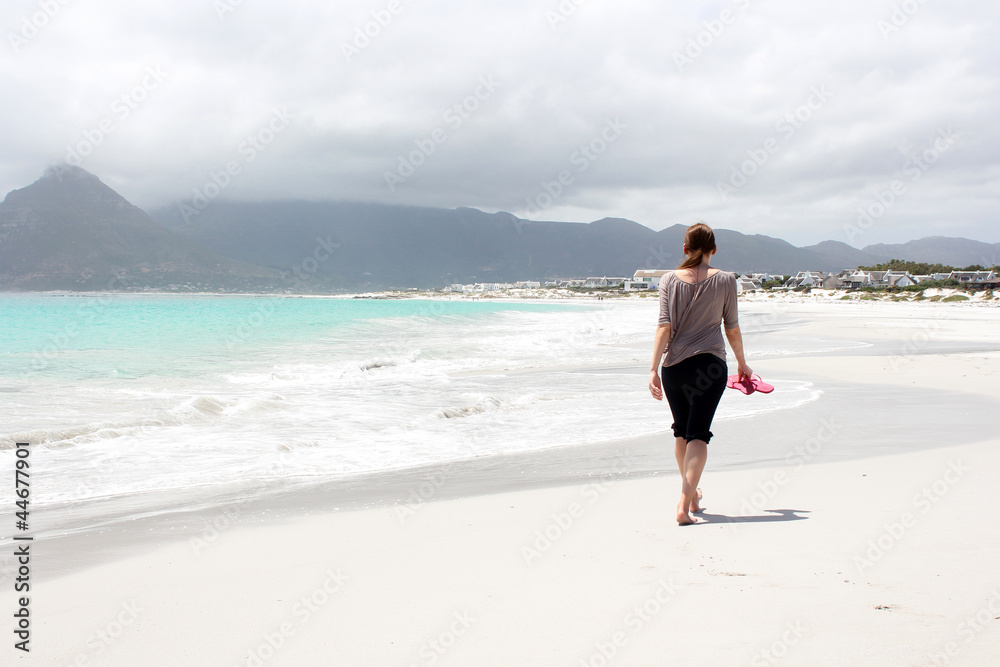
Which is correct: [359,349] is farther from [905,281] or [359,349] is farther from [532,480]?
[905,281]

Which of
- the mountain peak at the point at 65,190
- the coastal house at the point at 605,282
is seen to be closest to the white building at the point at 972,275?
the coastal house at the point at 605,282

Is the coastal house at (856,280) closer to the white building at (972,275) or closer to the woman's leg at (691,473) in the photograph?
the white building at (972,275)

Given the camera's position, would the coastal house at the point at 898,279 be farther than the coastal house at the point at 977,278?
Yes

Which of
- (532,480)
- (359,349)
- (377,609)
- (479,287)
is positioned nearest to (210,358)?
(359,349)

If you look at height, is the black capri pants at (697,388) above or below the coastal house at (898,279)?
below

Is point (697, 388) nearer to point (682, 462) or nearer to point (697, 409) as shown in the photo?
point (697, 409)

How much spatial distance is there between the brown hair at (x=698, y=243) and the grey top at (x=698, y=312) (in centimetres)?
12

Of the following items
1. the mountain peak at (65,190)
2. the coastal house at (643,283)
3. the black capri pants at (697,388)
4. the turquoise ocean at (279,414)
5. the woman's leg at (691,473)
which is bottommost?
the turquoise ocean at (279,414)

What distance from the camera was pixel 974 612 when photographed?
244cm

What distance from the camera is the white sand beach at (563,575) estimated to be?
2379 mm

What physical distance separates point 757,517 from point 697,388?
94cm

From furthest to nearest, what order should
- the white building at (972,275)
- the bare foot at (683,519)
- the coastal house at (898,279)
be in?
1. the coastal house at (898,279)
2. the white building at (972,275)
3. the bare foot at (683,519)

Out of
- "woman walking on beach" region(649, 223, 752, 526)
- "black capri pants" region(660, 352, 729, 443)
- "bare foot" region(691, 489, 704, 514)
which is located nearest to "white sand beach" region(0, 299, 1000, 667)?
"bare foot" region(691, 489, 704, 514)

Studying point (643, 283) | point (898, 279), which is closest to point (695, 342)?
point (898, 279)
